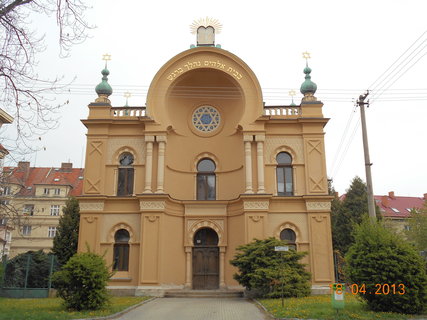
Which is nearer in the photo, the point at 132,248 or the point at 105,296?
the point at 105,296

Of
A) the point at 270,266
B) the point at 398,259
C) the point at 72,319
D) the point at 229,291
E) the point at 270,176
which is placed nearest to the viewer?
the point at 72,319

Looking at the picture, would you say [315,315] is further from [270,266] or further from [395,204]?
[395,204]

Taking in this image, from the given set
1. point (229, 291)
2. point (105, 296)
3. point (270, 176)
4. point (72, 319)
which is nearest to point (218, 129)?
point (270, 176)

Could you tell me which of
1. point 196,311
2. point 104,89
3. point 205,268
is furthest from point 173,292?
point 104,89

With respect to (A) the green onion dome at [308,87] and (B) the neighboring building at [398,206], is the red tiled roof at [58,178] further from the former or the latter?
(B) the neighboring building at [398,206]

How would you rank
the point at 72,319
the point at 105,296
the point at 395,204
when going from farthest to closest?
the point at 395,204
the point at 105,296
the point at 72,319

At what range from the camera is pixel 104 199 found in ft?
79.3

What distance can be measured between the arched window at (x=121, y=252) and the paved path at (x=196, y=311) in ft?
17.0

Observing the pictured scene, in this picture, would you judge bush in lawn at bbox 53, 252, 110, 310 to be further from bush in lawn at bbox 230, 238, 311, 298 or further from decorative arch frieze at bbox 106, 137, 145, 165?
decorative arch frieze at bbox 106, 137, 145, 165

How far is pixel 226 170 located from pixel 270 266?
8423 mm

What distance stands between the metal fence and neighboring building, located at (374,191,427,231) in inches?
1610

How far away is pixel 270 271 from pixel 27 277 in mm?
12696

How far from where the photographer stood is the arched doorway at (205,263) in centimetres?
2453

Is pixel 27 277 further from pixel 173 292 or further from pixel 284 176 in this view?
pixel 284 176
